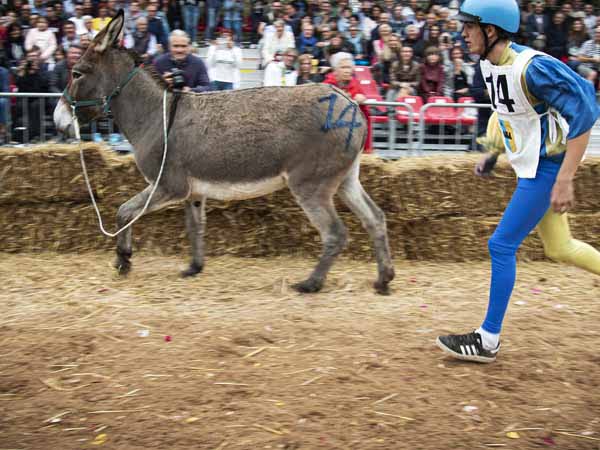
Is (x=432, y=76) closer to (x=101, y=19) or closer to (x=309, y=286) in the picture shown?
(x=309, y=286)

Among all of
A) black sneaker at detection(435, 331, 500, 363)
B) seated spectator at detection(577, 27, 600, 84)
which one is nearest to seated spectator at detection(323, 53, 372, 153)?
black sneaker at detection(435, 331, 500, 363)

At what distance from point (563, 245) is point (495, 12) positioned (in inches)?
60.1

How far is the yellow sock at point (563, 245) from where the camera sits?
4.66 meters

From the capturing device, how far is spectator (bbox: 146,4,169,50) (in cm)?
1198

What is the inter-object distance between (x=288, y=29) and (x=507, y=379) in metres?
9.64

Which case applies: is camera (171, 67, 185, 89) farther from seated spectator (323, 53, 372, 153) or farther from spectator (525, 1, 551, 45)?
spectator (525, 1, 551, 45)

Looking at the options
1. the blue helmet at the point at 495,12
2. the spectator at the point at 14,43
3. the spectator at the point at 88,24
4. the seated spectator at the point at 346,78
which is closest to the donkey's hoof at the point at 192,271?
the seated spectator at the point at 346,78

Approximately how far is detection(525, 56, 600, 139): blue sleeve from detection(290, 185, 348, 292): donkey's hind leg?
2385 mm

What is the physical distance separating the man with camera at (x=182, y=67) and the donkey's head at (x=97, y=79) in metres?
1.46

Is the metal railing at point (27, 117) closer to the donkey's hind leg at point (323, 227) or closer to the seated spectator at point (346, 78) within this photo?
the seated spectator at point (346, 78)

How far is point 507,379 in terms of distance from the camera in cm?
446

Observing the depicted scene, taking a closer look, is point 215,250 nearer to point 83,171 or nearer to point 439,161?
point 83,171

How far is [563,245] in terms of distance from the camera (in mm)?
4684

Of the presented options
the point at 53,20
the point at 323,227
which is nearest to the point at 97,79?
the point at 323,227
